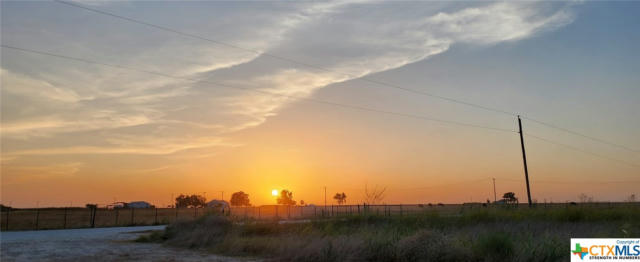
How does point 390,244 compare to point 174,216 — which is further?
point 174,216

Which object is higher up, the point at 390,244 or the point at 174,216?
the point at 390,244

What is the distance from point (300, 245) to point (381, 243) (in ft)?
10.2

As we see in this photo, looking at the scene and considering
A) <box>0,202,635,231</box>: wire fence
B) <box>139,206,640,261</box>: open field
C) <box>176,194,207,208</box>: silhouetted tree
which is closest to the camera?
<box>139,206,640,261</box>: open field

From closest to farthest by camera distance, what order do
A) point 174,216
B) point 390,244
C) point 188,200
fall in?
point 390,244 < point 174,216 < point 188,200

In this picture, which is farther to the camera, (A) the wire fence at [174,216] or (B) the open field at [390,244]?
(A) the wire fence at [174,216]

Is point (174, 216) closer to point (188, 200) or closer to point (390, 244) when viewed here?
point (390, 244)

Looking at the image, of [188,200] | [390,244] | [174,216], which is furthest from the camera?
[188,200]

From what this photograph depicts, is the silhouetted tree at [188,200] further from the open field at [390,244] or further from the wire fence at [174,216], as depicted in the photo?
the open field at [390,244]

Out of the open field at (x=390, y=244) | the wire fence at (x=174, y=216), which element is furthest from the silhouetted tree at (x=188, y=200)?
the open field at (x=390, y=244)

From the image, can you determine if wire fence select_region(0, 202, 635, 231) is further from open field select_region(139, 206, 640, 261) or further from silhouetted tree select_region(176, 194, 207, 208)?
silhouetted tree select_region(176, 194, 207, 208)

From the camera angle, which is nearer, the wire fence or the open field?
the open field

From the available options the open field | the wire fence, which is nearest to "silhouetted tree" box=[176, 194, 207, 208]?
the wire fence

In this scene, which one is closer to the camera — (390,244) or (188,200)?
(390,244)

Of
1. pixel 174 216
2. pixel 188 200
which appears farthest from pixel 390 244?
pixel 188 200
